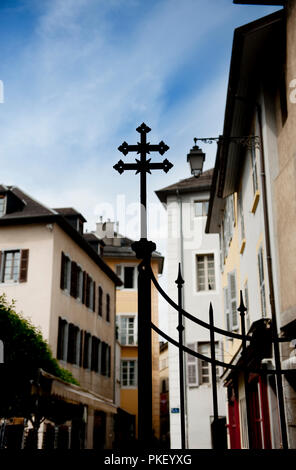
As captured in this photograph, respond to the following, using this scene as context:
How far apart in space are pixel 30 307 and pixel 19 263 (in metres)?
1.99

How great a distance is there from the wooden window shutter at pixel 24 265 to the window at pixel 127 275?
17.7m

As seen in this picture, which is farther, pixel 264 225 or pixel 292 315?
pixel 264 225

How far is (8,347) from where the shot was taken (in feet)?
47.5

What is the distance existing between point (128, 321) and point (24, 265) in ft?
58.3

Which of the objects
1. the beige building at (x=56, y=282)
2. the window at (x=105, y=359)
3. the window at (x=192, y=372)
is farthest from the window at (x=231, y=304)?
the window at (x=105, y=359)

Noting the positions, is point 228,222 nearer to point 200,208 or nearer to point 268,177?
point 268,177

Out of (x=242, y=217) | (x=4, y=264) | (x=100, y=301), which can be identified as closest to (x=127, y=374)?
(x=100, y=301)

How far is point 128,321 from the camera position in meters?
39.7

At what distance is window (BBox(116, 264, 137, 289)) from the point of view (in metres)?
40.4

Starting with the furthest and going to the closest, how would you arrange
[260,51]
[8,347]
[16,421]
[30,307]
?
1. [30,307]
2. [16,421]
3. [8,347]
4. [260,51]

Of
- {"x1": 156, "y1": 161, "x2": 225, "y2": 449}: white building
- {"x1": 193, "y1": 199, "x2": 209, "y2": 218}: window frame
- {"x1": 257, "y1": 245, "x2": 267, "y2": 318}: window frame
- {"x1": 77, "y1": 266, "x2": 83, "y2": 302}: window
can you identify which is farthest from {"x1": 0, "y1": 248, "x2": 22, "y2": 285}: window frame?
{"x1": 257, "y1": 245, "x2": 267, "y2": 318}: window frame

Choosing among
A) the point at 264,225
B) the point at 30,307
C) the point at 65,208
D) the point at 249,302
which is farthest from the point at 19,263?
the point at 264,225
